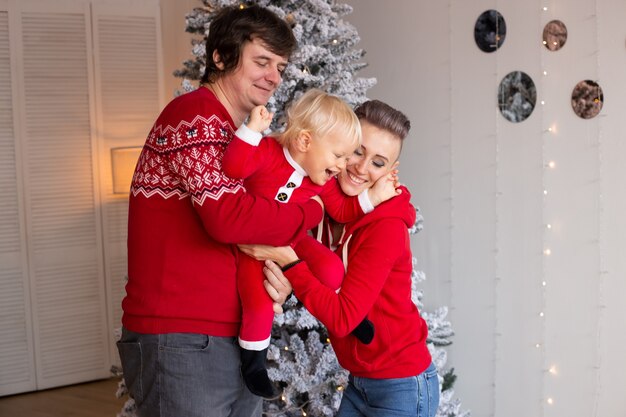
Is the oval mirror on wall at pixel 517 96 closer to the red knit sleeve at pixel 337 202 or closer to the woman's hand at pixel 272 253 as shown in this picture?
the red knit sleeve at pixel 337 202

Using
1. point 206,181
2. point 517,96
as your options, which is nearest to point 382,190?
point 206,181

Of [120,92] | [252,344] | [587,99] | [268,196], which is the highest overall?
[120,92]

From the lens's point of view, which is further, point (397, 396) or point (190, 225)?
point (397, 396)

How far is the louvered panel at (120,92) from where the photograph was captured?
5.62m

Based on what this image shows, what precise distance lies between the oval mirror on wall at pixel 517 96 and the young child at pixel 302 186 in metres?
2.04

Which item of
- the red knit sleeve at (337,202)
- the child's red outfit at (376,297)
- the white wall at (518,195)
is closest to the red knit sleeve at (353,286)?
the child's red outfit at (376,297)

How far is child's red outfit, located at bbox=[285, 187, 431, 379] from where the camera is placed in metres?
1.86

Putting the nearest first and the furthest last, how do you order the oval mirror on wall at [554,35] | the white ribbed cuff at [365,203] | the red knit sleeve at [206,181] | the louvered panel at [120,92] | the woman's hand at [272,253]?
the red knit sleeve at [206,181] → the woman's hand at [272,253] → the white ribbed cuff at [365,203] → the oval mirror on wall at [554,35] → the louvered panel at [120,92]

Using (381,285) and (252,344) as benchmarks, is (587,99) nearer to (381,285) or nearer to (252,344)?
(381,285)

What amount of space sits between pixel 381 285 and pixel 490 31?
7.92 ft

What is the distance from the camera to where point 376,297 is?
189 centimetres

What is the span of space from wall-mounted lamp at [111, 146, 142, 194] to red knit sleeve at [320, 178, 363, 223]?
12.1 ft

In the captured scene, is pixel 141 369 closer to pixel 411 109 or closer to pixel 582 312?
pixel 582 312

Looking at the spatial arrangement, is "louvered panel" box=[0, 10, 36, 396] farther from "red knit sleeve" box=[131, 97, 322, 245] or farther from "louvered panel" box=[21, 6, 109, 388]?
"red knit sleeve" box=[131, 97, 322, 245]
